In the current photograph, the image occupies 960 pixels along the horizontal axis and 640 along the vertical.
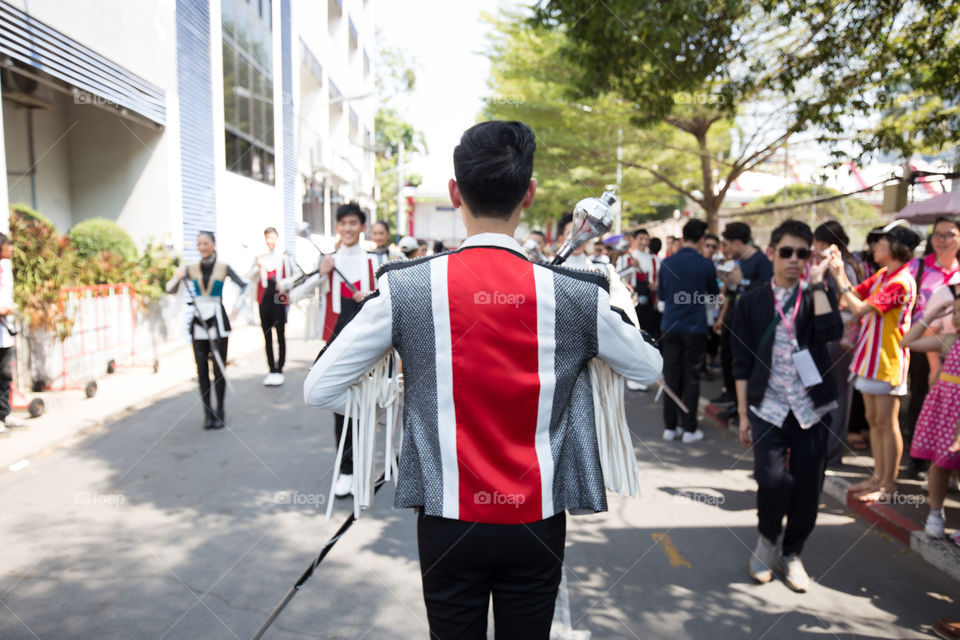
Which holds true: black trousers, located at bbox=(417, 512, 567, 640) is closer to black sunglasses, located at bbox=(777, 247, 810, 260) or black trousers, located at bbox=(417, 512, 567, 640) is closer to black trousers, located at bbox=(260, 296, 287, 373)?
black sunglasses, located at bbox=(777, 247, 810, 260)

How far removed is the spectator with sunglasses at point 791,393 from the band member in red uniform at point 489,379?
2365 mm

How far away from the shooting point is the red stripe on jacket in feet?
5.41

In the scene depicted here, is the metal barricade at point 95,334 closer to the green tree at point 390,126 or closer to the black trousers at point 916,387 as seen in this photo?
the black trousers at point 916,387

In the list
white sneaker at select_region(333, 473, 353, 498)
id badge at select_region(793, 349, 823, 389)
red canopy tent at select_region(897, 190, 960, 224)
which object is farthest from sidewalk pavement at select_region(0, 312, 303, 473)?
red canopy tent at select_region(897, 190, 960, 224)

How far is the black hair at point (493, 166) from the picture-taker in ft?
5.56

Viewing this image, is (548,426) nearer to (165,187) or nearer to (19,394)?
(19,394)

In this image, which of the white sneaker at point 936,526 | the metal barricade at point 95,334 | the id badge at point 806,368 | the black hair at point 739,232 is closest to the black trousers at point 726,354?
the black hair at point 739,232

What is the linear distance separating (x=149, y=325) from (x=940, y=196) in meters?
11.4

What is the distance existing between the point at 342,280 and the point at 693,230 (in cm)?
367

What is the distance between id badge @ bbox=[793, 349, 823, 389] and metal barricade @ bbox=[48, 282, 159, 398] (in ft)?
25.2

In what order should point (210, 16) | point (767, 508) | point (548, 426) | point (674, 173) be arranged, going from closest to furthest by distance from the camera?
point (548, 426) < point (767, 508) < point (210, 16) < point (674, 173)

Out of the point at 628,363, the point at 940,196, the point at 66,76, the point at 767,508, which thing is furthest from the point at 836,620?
the point at 66,76

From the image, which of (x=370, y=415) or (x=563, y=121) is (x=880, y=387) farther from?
(x=563, y=121)

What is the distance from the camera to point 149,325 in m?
11.6
